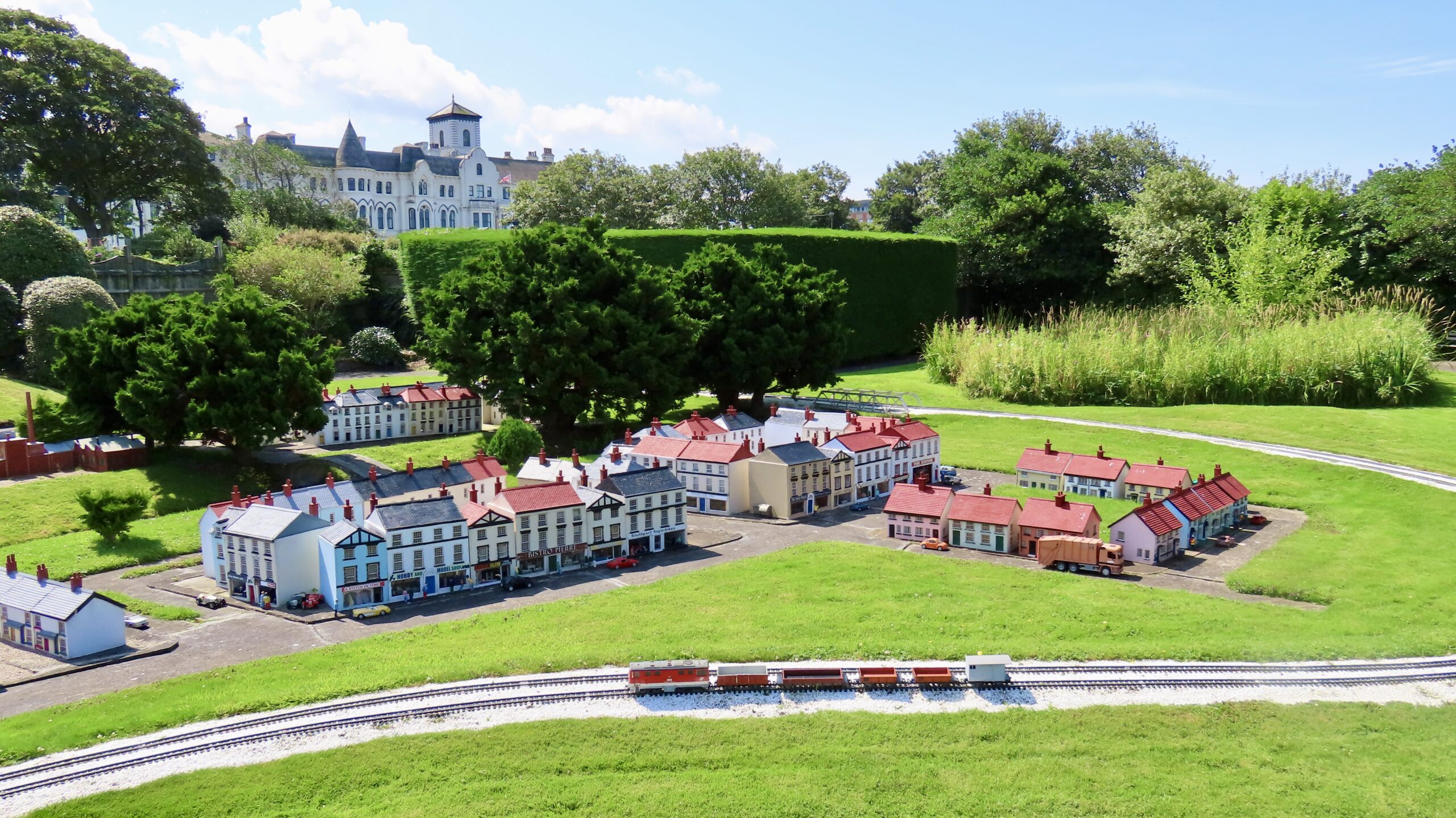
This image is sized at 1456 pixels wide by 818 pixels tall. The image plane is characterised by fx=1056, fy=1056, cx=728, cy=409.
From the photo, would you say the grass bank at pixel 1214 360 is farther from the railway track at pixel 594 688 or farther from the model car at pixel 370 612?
the model car at pixel 370 612

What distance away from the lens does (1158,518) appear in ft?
117

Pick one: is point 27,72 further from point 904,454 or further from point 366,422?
point 904,454

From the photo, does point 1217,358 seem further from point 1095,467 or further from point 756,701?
point 756,701

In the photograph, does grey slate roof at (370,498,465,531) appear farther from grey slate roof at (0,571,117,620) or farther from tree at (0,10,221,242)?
tree at (0,10,221,242)

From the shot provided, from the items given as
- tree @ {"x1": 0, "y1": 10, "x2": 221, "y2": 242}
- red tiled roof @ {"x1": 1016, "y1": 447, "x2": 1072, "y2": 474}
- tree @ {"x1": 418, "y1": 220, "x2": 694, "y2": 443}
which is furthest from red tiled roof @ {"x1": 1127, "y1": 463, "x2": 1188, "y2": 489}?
tree @ {"x1": 0, "y1": 10, "x2": 221, "y2": 242}

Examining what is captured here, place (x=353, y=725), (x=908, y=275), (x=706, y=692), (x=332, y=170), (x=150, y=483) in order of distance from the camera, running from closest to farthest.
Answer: (x=353, y=725) → (x=706, y=692) → (x=150, y=483) → (x=908, y=275) → (x=332, y=170)

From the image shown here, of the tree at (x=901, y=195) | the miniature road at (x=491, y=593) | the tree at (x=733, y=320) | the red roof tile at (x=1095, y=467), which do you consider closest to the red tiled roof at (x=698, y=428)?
the miniature road at (x=491, y=593)

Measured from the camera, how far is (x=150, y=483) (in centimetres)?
4431

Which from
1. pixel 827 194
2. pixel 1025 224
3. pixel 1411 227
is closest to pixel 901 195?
pixel 827 194

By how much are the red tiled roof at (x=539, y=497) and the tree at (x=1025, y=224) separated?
61.3 m

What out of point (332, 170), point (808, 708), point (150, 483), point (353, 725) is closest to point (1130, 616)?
point (808, 708)

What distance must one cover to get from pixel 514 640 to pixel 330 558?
7.56 meters

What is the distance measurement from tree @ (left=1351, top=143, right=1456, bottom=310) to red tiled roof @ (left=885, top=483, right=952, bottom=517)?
52.6 m

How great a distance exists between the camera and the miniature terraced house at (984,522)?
3688 cm
